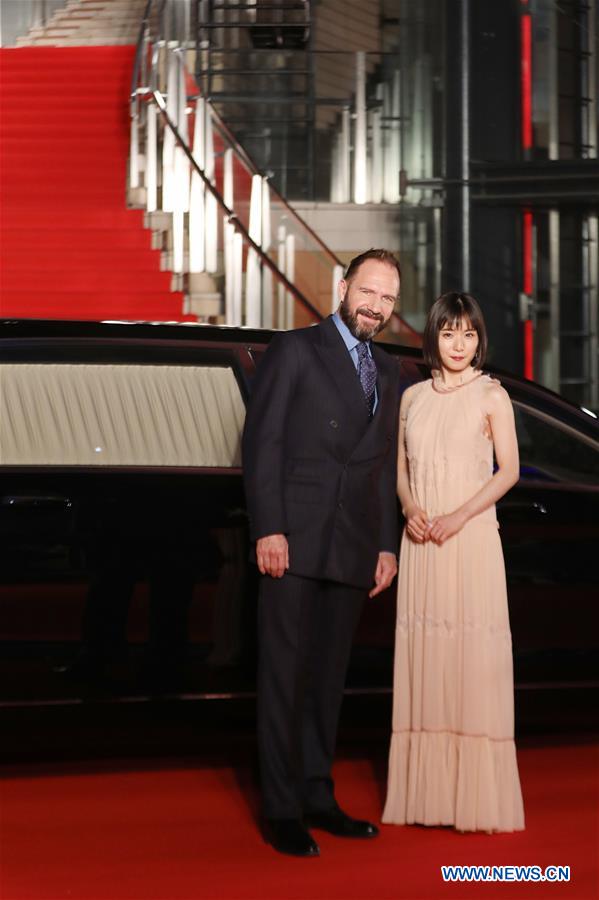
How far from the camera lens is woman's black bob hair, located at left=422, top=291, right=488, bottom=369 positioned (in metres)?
4.43

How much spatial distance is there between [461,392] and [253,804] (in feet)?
4.78

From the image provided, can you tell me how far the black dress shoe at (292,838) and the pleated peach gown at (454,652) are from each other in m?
0.35

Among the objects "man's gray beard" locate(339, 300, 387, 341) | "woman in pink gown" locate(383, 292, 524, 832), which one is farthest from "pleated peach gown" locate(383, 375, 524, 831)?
"man's gray beard" locate(339, 300, 387, 341)

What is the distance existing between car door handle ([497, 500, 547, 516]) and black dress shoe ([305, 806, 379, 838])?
117cm

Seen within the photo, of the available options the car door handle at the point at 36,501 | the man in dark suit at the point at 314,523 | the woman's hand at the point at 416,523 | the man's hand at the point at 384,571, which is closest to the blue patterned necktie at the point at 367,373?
the man in dark suit at the point at 314,523

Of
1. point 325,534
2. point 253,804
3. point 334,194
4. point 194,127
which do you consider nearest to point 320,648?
point 325,534

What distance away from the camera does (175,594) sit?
15.4ft

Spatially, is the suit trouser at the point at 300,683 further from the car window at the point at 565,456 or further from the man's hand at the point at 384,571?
the car window at the point at 565,456

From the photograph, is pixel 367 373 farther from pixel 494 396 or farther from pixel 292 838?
pixel 292 838

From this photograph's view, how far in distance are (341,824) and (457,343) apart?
1425mm

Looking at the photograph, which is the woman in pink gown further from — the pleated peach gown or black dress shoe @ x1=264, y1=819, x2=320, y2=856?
black dress shoe @ x1=264, y1=819, x2=320, y2=856

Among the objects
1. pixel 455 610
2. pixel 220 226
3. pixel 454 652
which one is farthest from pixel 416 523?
pixel 220 226

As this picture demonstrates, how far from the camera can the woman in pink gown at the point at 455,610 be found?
438 centimetres

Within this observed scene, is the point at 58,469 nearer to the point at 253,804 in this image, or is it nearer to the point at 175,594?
the point at 175,594
